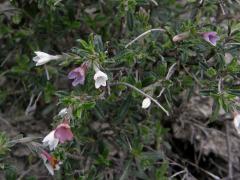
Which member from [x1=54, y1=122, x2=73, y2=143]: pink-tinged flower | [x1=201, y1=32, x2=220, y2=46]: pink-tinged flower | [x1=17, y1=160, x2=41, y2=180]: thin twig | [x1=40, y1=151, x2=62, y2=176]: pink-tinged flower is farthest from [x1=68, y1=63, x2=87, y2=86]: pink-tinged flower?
[x1=17, y1=160, x2=41, y2=180]: thin twig

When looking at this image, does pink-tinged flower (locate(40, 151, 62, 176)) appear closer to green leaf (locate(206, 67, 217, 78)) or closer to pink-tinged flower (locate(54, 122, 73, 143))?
pink-tinged flower (locate(54, 122, 73, 143))

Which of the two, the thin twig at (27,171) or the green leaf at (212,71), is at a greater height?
the green leaf at (212,71)

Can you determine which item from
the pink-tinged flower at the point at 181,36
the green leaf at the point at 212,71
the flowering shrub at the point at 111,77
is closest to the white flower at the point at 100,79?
the flowering shrub at the point at 111,77

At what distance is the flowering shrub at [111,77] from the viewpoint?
2.14 meters

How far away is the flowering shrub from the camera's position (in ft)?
7.03

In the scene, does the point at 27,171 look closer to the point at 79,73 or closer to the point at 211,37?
the point at 79,73

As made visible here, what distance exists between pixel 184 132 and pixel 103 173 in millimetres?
854

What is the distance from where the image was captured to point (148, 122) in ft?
9.27

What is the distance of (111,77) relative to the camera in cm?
214

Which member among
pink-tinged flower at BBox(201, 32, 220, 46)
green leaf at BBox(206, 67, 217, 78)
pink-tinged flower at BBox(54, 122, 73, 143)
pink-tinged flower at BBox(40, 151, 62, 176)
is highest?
pink-tinged flower at BBox(201, 32, 220, 46)

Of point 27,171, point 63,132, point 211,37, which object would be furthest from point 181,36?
point 27,171

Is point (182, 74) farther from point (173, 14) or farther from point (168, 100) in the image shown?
point (173, 14)

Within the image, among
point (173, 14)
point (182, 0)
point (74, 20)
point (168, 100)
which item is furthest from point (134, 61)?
point (182, 0)

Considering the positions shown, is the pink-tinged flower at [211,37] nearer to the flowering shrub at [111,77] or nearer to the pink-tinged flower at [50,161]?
the flowering shrub at [111,77]
